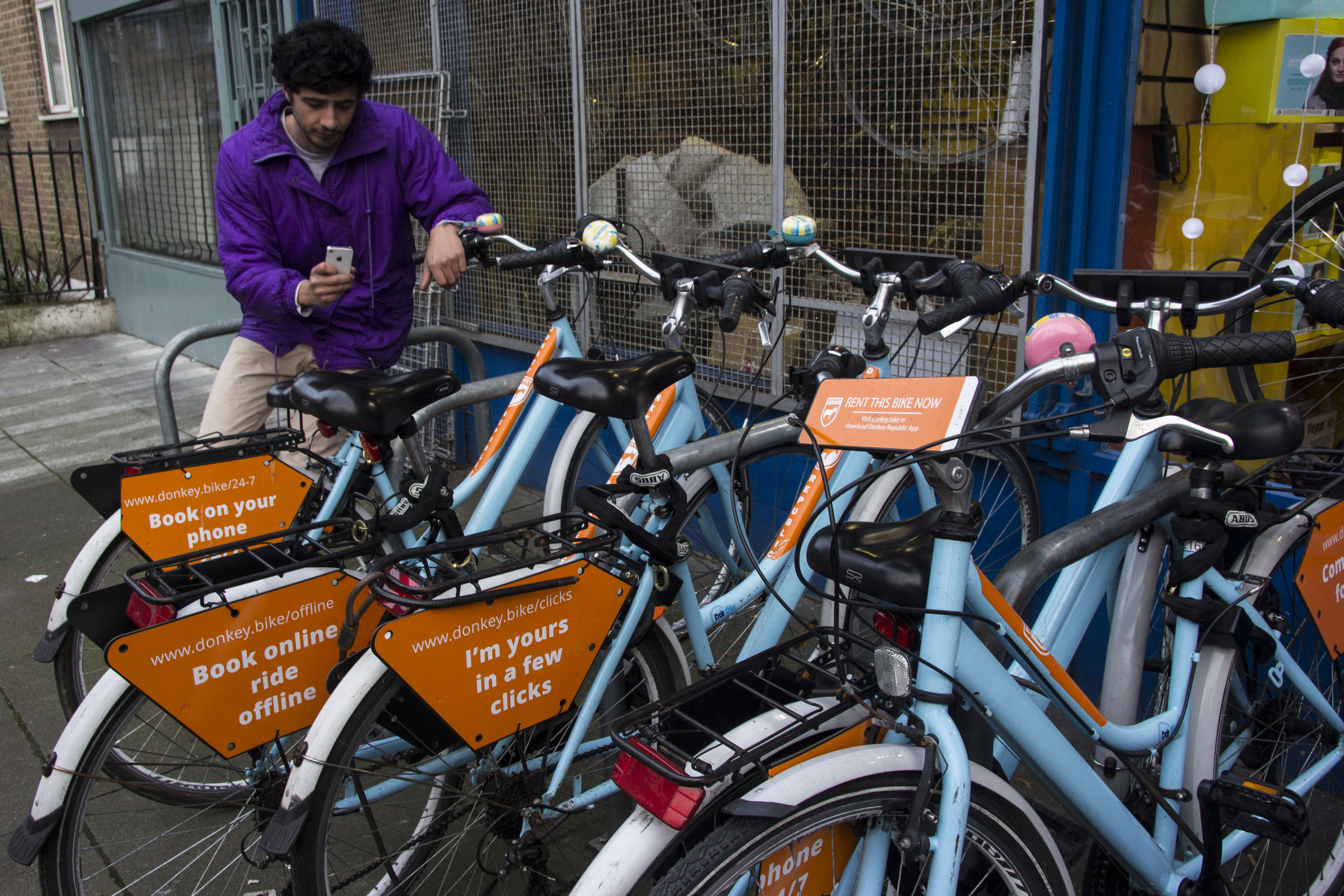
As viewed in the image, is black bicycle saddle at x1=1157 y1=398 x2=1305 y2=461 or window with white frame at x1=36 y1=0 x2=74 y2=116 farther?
window with white frame at x1=36 y1=0 x2=74 y2=116

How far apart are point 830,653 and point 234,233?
8.29 feet

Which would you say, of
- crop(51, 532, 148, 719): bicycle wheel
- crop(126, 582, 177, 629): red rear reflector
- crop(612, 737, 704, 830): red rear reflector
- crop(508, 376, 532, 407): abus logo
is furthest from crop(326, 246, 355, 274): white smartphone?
crop(612, 737, 704, 830): red rear reflector

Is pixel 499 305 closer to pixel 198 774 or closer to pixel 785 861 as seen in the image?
pixel 198 774

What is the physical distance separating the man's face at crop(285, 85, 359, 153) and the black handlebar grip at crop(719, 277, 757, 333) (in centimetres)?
149

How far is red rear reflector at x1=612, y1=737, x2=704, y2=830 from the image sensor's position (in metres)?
1.37

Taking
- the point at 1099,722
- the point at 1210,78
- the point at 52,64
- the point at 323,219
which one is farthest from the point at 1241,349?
the point at 52,64

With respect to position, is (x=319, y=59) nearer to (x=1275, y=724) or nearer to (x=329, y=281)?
(x=329, y=281)

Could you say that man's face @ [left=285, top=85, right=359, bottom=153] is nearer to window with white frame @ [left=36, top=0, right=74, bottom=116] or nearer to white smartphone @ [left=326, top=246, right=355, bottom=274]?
white smartphone @ [left=326, top=246, right=355, bottom=274]

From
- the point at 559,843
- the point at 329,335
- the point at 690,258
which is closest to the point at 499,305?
the point at 329,335

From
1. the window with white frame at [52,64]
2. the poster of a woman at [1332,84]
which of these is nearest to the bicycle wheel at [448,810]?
the poster of a woman at [1332,84]

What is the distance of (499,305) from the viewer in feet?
17.7

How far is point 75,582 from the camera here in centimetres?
288

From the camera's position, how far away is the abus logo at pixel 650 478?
2.19m

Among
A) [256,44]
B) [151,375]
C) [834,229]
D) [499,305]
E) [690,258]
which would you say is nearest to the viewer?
[690,258]
